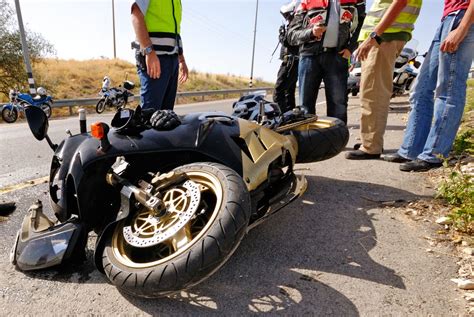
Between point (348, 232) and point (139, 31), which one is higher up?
point (139, 31)

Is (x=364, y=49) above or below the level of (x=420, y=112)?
above

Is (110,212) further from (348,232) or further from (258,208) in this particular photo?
(348,232)

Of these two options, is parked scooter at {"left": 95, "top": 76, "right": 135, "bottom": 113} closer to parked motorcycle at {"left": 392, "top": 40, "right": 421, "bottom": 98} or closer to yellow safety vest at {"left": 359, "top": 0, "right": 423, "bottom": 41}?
parked motorcycle at {"left": 392, "top": 40, "right": 421, "bottom": 98}

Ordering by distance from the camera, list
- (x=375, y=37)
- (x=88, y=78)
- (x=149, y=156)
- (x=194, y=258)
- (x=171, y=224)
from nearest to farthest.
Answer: (x=194, y=258) < (x=171, y=224) < (x=149, y=156) < (x=375, y=37) < (x=88, y=78)

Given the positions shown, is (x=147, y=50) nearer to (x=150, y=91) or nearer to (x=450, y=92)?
(x=150, y=91)

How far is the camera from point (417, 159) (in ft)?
10.9

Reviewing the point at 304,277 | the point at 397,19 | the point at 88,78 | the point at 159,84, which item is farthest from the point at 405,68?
the point at 88,78

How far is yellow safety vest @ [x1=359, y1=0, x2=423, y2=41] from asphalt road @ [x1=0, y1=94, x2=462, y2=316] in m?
1.99

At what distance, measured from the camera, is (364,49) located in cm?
350

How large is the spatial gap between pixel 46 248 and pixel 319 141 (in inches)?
78.0

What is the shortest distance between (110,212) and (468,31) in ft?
10.4

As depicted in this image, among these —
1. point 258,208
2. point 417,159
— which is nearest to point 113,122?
point 258,208

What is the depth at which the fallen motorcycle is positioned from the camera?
1386 millimetres

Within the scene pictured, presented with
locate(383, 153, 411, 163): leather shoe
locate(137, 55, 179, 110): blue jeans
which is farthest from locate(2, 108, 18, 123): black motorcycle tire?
locate(383, 153, 411, 163): leather shoe
